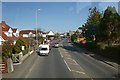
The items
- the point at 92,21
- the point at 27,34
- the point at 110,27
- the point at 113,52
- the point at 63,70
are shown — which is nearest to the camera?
the point at 63,70

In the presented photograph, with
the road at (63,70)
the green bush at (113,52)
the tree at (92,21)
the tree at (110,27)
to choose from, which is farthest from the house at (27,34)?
the road at (63,70)

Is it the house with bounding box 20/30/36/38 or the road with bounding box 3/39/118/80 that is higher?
the house with bounding box 20/30/36/38

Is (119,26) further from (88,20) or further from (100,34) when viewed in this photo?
(88,20)

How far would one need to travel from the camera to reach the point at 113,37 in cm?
4334

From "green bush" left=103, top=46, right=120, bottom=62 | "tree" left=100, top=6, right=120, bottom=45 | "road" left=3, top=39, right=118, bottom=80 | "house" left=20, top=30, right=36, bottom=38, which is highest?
"house" left=20, top=30, right=36, bottom=38

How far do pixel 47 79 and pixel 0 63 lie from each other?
660cm

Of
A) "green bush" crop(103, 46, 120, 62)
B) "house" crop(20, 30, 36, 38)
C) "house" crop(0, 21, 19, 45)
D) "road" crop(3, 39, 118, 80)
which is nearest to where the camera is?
"road" crop(3, 39, 118, 80)

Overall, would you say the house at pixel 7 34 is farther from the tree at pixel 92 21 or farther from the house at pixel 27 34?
the house at pixel 27 34

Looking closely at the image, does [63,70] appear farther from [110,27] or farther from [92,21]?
[92,21]

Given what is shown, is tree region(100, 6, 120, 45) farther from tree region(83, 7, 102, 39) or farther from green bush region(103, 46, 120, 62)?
tree region(83, 7, 102, 39)

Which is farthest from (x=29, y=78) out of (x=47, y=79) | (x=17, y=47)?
(x=17, y=47)

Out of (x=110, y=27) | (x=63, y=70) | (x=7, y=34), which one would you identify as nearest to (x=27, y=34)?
(x=7, y=34)

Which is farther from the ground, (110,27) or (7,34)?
(7,34)

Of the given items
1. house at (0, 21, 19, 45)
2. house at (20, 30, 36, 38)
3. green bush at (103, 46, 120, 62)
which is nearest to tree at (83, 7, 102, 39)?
house at (0, 21, 19, 45)
